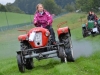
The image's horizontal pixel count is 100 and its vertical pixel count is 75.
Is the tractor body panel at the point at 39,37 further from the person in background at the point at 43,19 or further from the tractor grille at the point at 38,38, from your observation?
the person in background at the point at 43,19

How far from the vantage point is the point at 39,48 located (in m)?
9.84

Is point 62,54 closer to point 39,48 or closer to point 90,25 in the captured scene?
point 39,48

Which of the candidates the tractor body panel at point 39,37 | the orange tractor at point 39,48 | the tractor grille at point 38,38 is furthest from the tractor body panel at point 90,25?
the tractor grille at point 38,38

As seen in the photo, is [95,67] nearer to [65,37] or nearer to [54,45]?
[54,45]

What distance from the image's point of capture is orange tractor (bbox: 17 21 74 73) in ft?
31.5

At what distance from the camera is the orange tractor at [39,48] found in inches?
378

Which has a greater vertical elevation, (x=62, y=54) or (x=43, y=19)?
(x=43, y=19)

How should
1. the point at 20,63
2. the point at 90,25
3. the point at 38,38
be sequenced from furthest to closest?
the point at 90,25 → the point at 38,38 → the point at 20,63

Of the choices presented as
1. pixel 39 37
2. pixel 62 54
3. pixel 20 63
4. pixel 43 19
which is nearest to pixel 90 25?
pixel 43 19

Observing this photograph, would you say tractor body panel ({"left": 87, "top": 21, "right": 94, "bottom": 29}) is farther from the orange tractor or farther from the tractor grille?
the tractor grille

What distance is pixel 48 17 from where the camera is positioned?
1048cm

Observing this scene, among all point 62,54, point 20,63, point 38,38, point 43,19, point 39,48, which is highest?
point 43,19

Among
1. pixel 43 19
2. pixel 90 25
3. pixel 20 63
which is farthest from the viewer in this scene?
pixel 90 25

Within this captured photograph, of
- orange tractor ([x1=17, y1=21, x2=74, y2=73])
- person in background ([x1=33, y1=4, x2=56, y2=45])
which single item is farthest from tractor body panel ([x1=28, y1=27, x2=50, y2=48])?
person in background ([x1=33, y1=4, x2=56, y2=45])
